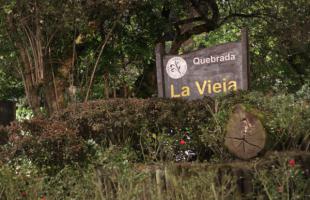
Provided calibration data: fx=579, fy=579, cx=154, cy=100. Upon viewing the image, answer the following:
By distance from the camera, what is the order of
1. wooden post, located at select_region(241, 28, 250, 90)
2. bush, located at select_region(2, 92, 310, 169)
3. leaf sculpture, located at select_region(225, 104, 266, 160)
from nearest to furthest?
leaf sculpture, located at select_region(225, 104, 266, 160), bush, located at select_region(2, 92, 310, 169), wooden post, located at select_region(241, 28, 250, 90)

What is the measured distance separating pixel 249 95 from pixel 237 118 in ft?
2.52

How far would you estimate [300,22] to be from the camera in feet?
41.9

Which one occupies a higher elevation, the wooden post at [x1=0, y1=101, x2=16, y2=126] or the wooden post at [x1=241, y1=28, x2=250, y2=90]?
the wooden post at [x1=241, y1=28, x2=250, y2=90]

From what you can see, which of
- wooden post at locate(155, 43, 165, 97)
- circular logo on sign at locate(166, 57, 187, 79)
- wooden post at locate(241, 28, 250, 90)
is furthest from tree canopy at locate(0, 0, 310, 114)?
wooden post at locate(241, 28, 250, 90)

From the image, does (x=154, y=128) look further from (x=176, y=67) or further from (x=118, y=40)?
(x=118, y=40)

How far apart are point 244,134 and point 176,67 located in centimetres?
227

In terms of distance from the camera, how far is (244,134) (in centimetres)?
598

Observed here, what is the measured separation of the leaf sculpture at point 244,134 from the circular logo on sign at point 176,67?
6.30ft

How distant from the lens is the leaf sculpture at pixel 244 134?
591 cm

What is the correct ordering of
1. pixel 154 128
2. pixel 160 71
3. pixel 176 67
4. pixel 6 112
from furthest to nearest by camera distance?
pixel 6 112 → pixel 160 71 → pixel 176 67 → pixel 154 128

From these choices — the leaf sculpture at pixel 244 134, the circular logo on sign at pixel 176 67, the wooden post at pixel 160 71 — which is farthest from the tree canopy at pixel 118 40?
the leaf sculpture at pixel 244 134

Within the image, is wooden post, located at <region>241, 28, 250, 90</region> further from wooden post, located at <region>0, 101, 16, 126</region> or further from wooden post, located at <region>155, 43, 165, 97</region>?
wooden post, located at <region>0, 101, 16, 126</region>

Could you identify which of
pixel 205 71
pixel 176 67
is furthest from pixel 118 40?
pixel 205 71

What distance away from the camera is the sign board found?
7398 mm
